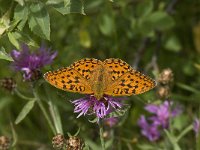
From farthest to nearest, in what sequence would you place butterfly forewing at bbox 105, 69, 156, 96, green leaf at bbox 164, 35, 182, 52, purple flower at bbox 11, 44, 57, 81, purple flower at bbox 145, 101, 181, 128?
1. green leaf at bbox 164, 35, 182, 52
2. purple flower at bbox 145, 101, 181, 128
3. purple flower at bbox 11, 44, 57, 81
4. butterfly forewing at bbox 105, 69, 156, 96

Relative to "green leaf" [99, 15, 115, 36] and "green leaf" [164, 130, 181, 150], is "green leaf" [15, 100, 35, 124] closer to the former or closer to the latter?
"green leaf" [164, 130, 181, 150]

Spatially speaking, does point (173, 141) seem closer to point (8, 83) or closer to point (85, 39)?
point (8, 83)

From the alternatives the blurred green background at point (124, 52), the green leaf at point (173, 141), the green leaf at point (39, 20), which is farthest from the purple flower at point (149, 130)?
the green leaf at point (39, 20)

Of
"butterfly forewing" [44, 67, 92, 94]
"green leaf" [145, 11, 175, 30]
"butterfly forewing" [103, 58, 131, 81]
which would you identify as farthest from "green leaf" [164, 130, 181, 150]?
"green leaf" [145, 11, 175, 30]

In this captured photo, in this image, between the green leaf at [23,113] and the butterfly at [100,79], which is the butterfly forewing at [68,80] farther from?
the green leaf at [23,113]

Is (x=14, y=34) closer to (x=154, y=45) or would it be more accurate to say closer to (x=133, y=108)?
(x=133, y=108)

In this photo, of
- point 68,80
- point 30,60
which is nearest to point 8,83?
point 30,60
